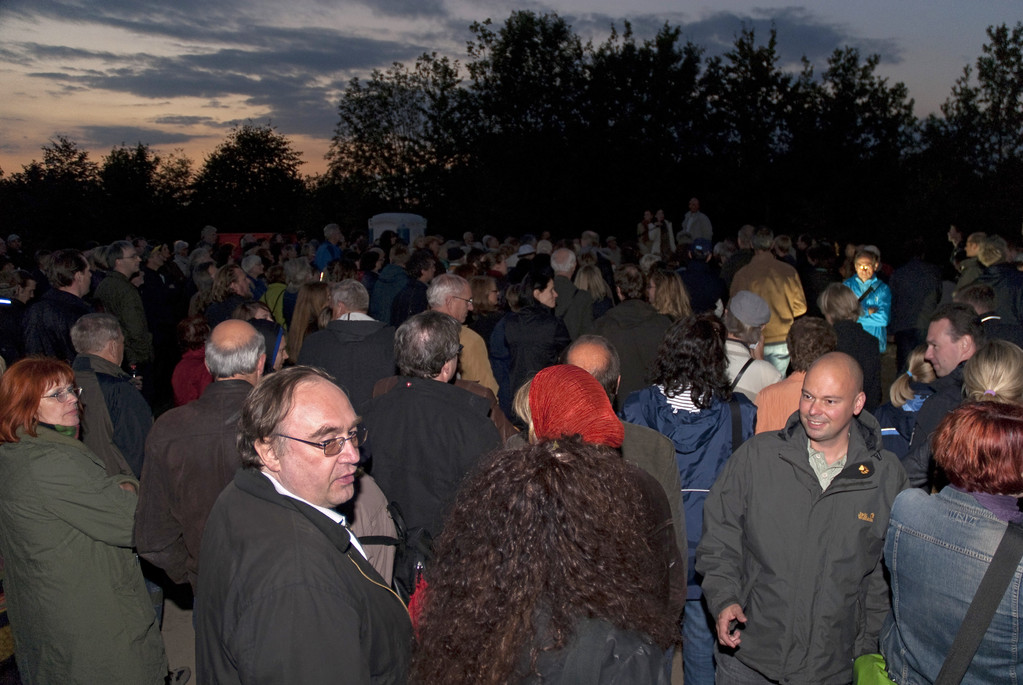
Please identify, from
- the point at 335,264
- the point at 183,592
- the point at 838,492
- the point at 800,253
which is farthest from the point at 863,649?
the point at 800,253

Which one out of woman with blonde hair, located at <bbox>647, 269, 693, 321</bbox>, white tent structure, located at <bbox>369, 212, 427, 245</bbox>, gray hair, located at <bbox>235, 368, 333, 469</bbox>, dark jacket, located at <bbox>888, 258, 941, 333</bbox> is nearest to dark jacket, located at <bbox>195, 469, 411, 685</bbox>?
gray hair, located at <bbox>235, 368, 333, 469</bbox>

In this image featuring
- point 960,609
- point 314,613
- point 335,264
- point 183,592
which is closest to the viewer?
point 314,613

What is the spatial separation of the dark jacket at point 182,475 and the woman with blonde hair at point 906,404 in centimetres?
312

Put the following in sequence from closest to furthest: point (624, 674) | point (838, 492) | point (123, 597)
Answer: point (624, 674) < point (838, 492) < point (123, 597)

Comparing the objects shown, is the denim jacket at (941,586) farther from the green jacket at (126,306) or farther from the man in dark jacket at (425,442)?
the green jacket at (126,306)

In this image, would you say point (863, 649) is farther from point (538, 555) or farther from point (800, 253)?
point (800, 253)

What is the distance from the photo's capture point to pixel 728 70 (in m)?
23.0

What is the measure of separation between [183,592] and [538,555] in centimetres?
460

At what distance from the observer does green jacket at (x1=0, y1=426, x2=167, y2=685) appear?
296cm

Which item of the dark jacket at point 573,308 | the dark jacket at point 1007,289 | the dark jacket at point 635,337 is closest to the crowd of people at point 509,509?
the dark jacket at point 635,337

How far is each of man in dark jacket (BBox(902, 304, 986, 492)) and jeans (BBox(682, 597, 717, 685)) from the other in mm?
1167

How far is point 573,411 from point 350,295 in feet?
11.3

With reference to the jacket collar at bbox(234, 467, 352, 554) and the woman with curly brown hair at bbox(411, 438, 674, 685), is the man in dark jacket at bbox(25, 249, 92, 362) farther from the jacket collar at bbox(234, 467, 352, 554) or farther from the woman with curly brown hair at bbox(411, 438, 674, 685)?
the woman with curly brown hair at bbox(411, 438, 674, 685)

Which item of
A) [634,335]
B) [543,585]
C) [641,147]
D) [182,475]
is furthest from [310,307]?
[641,147]
